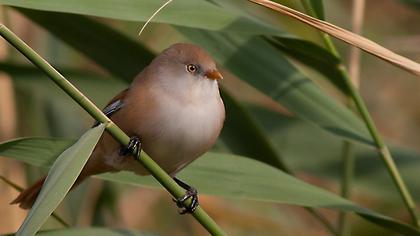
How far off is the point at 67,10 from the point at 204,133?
446mm

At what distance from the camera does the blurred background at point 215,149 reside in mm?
2826

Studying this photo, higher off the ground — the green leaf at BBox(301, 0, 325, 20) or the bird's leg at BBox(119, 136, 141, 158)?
the green leaf at BBox(301, 0, 325, 20)

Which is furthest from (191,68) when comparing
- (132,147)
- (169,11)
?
(132,147)

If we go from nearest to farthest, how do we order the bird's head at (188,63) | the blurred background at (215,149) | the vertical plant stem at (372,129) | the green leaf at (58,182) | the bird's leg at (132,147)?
1. the green leaf at (58,182)
2. the bird's leg at (132,147)
3. the vertical plant stem at (372,129)
4. the bird's head at (188,63)
5. the blurred background at (215,149)

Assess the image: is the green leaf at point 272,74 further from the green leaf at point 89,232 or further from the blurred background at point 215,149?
the green leaf at point 89,232

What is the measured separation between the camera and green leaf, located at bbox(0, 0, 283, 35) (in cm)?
191

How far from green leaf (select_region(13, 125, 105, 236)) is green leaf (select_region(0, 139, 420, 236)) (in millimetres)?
578

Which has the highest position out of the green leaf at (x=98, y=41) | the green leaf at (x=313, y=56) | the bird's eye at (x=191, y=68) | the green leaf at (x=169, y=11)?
the green leaf at (x=169, y=11)

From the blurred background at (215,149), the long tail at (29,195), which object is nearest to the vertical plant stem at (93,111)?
the long tail at (29,195)

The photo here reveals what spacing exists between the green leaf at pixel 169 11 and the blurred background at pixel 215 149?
0.37 m

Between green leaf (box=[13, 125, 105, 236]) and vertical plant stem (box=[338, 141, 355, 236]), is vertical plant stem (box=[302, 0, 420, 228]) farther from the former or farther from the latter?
green leaf (box=[13, 125, 105, 236])

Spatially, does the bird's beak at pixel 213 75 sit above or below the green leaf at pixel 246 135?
above

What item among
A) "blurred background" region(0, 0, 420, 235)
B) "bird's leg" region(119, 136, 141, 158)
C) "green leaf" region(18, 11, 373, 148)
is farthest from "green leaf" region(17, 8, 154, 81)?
"bird's leg" region(119, 136, 141, 158)

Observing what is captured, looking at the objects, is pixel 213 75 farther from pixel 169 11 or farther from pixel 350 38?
pixel 350 38
